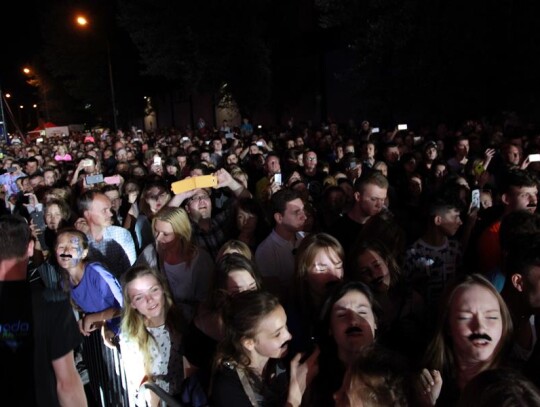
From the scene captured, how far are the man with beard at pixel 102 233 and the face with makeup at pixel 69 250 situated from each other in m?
0.91

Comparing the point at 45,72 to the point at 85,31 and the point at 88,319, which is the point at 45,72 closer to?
the point at 85,31

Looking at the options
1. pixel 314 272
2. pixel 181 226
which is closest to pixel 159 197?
pixel 181 226

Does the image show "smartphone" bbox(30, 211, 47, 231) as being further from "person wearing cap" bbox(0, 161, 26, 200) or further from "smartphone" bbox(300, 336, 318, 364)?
"smartphone" bbox(300, 336, 318, 364)

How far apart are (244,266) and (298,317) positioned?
500 mm

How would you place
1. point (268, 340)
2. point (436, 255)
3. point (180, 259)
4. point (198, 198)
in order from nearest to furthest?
1. point (268, 340)
2. point (436, 255)
3. point (180, 259)
4. point (198, 198)

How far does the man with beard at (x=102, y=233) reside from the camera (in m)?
5.47

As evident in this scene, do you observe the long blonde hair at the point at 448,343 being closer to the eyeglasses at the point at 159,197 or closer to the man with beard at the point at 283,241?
the man with beard at the point at 283,241

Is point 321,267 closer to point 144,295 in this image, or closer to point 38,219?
point 144,295

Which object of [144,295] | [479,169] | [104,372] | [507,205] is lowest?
[104,372]

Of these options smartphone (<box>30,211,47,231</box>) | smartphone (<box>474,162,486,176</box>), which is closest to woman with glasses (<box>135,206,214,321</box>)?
smartphone (<box>30,211,47,231</box>)

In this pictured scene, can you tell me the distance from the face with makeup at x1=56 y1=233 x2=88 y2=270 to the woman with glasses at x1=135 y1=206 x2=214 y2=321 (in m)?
0.48

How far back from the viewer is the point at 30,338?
2949 millimetres

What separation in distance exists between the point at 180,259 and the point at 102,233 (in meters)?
1.33

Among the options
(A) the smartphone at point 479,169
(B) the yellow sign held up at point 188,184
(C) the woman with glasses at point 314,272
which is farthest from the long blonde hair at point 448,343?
(A) the smartphone at point 479,169
